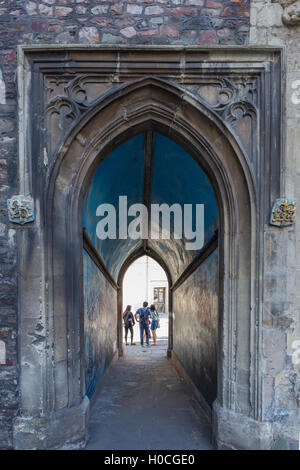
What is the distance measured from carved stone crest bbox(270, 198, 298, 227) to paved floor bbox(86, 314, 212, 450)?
2.40 metres

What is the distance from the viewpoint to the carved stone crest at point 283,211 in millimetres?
2881

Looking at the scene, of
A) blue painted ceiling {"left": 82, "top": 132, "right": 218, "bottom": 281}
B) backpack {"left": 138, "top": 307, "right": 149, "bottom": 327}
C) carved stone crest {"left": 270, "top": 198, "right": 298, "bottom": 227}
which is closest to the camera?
carved stone crest {"left": 270, "top": 198, "right": 298, "bottom": 227}

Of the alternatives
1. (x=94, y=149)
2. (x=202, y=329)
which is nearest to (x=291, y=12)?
(x=94, y=149)

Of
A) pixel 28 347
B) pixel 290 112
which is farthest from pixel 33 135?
pixel 290 112

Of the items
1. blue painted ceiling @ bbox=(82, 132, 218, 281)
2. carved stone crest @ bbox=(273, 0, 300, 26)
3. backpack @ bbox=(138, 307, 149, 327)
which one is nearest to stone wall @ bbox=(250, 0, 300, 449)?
carved stone crest @ bbox=(273, 0, 300, 26)

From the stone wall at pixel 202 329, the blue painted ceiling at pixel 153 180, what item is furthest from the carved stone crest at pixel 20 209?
the stone wall at pixel 202 329

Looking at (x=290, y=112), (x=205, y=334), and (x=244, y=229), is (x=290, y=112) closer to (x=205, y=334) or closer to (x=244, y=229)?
(x=244, y=229)

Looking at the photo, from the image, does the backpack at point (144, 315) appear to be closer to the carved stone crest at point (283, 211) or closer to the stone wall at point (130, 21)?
the carved stone crest at point (283, 211)

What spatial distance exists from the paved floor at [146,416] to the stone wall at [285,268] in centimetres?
92

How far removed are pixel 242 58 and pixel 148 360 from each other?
693cm

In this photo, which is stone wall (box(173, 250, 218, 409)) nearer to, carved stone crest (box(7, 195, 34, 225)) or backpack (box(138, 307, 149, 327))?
carved stone crest (box(7, 195, 34, 225))

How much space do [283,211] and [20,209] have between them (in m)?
2.51

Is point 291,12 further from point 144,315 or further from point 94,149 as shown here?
point 144,315

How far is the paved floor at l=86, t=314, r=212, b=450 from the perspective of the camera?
3.18 meters
